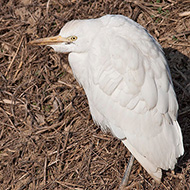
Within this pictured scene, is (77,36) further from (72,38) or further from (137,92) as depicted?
(137,92)

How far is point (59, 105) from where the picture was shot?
11.5 feet

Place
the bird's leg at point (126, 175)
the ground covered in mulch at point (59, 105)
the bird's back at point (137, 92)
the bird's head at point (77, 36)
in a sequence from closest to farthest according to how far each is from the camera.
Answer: the bird's back at point (137, 92) → the bird's head at point (77, 36) → the bird's leg at point (126, 175) → the ground covered in mulch at point (59, 105)

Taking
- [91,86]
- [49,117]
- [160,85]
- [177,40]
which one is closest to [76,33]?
[91,86]

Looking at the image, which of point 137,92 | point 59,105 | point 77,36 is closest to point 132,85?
point 137,92

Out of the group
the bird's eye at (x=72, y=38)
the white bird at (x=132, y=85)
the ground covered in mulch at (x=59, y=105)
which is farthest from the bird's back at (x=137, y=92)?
the ground covered in mulch at (x=59, y=105)

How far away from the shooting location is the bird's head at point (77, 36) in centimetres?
274

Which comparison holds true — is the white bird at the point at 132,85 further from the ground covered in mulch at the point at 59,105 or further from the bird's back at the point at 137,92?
the ground covered in mulch at the point at 59,105

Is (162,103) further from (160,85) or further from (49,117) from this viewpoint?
(49,117)

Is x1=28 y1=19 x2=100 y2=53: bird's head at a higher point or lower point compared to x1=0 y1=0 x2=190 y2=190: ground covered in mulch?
higher

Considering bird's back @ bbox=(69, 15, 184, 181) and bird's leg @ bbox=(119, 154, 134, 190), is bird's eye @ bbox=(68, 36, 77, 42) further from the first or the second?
bird's leg @ bbox=(119, 154, 134, 190)

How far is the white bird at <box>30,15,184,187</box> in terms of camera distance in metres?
2.60

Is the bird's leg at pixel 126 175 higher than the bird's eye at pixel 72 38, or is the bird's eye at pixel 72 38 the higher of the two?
the bird's eye at pixel 72 38

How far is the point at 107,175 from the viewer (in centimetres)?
318

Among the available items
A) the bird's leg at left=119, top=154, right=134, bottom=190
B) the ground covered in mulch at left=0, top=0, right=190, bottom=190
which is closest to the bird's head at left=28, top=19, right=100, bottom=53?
the ground covered in mulch at left=0, top=0, right=190, bottom=190
